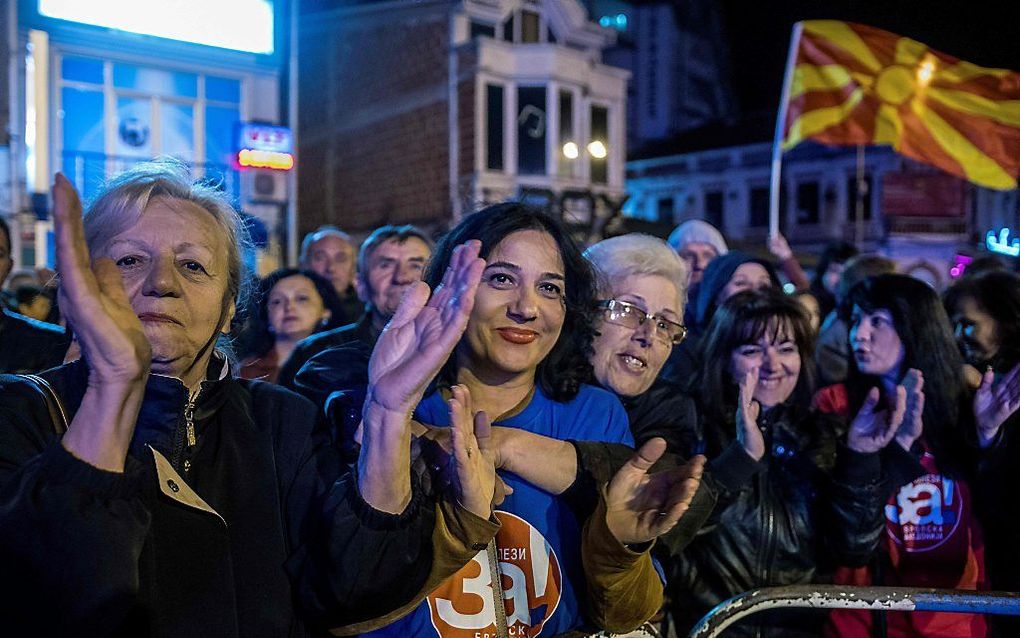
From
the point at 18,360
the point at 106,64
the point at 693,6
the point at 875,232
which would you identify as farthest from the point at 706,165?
the point at 18,360

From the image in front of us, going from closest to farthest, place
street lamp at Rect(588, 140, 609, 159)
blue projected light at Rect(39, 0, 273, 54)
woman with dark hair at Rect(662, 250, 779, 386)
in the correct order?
woman with dark hair at Rect(662, 250, 779, 386) < blue projected light at Rect(39, 0, 273, 54) < street lamp at Rect(588, 140, 609, 159)

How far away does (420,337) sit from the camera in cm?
178

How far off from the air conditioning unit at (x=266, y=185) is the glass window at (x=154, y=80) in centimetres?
231

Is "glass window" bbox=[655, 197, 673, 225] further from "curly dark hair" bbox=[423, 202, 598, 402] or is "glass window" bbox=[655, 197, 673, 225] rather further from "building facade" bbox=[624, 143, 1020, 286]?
"curly dark hair" bbox=[423, 202, 598, 402]

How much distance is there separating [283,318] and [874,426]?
376cm

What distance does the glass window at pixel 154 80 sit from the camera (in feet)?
54.8

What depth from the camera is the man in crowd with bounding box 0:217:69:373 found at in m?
3.43

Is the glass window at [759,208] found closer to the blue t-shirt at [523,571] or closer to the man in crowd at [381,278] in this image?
the man in crowd at [381,278]

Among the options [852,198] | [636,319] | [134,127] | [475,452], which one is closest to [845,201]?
[852,198]

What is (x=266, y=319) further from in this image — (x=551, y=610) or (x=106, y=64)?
(x=106, y=64)

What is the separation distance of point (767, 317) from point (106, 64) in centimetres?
1683

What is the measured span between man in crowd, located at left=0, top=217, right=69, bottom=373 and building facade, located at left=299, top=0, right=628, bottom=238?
16311 mm

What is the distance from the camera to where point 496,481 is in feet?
6.79

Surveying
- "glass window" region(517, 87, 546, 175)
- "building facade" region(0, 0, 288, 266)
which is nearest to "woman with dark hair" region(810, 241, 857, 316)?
"building facade" region(0, 0, 288, 266)
